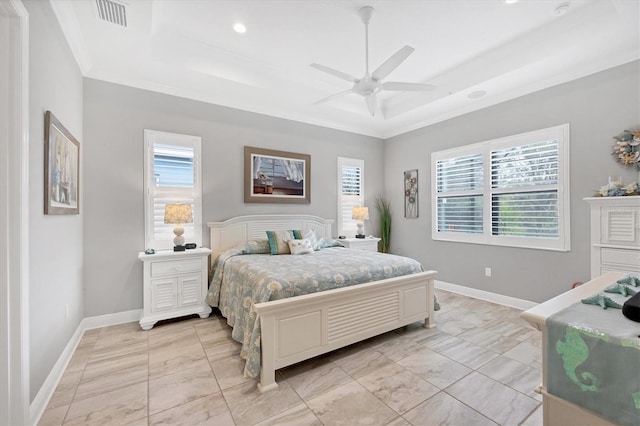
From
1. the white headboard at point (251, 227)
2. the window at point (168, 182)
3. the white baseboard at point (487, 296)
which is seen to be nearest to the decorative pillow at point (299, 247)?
the white headboard at point (251, 227)

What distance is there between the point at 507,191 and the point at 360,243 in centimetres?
222

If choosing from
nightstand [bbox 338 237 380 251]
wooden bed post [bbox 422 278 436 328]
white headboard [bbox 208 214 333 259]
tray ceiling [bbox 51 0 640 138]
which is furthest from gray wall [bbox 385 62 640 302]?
white headboard [bbox 208 214 333 259]

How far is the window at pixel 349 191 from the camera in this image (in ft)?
16.7

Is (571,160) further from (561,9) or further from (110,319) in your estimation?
(110,319)

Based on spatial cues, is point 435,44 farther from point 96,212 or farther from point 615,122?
point 96,212

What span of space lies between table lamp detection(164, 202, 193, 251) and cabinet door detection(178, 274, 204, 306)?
365 millimetres

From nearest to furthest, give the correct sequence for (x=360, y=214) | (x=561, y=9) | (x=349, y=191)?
(x=561, y=9)
(x=360, y=214)
(x=349, y=191)

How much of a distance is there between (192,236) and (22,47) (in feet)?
7.90

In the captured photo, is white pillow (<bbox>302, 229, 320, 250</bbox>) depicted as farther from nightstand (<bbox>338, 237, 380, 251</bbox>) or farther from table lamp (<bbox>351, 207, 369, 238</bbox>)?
table lamp (<bbox>351, 207, 369, 238</bbox>)

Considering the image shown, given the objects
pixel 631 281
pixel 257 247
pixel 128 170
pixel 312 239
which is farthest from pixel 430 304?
pixel 128 170

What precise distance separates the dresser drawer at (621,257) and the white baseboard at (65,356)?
4725mm

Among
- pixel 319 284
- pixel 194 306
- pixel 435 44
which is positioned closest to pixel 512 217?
pixel 435 44

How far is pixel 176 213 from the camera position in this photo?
129 inches

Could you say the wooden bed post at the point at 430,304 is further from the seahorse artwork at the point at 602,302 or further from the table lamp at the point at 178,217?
the table lamp at the point at 178,217
